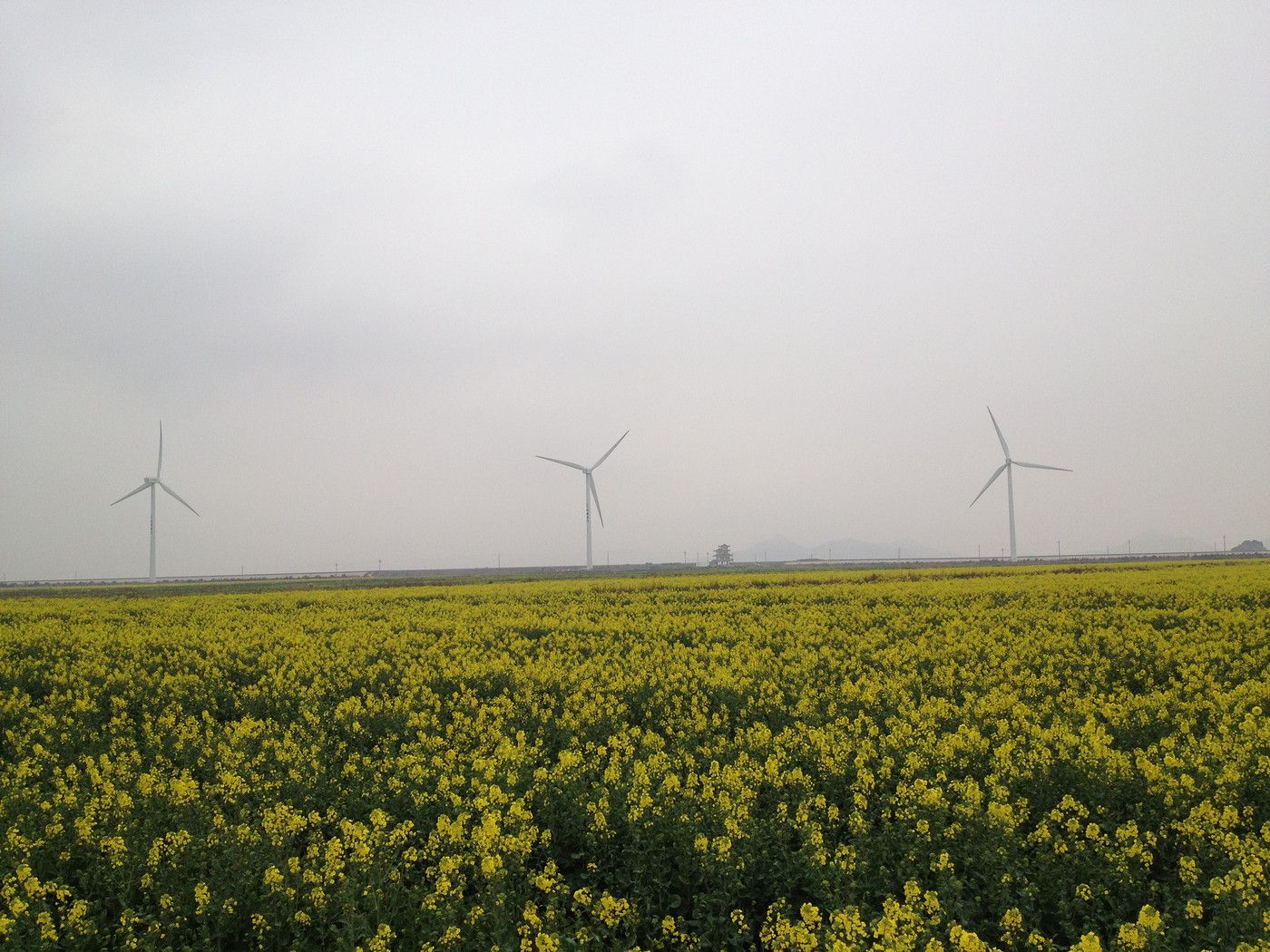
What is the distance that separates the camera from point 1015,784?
777 cm

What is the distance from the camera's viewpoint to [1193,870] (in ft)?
19.7

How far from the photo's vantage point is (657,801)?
7348 mm

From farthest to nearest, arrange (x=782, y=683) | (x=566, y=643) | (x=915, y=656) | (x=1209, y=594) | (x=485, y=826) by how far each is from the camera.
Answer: (x=1209, y=594) < (x=566, y=643) < (x=915, y=656) < (x=782, y=683) < (x=485, y=826)

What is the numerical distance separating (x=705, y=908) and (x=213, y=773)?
7.14 m

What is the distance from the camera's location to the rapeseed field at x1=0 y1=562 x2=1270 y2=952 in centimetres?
587

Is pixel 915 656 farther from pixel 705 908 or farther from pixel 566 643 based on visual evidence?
pixel 705 908

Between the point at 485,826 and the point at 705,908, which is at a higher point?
the point at 485,826

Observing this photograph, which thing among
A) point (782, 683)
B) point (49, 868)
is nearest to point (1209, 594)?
point (782, 683)

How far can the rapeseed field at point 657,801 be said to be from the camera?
5.87 metres

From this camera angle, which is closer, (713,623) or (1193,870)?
(1193,870)

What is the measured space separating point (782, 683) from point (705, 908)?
23.0 ft

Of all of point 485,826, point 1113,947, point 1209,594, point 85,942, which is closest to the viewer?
point 1113,947

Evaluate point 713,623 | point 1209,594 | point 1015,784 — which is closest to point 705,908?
point 1015,784

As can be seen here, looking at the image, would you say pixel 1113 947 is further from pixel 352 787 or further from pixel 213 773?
pixel 213 773
